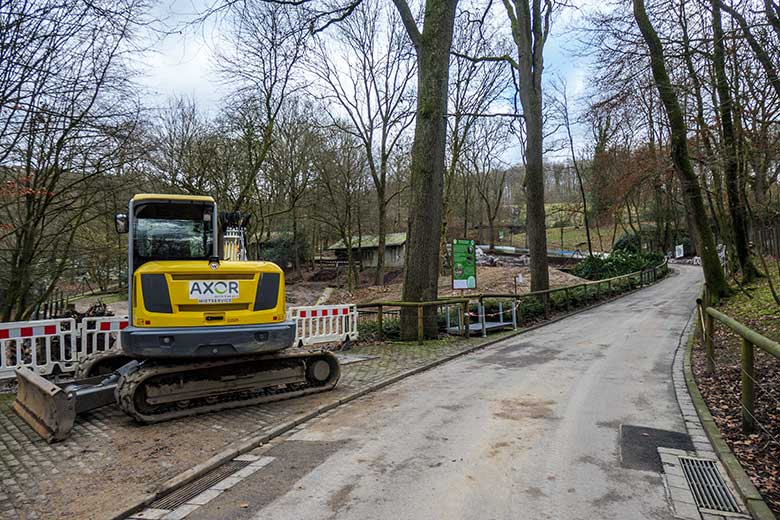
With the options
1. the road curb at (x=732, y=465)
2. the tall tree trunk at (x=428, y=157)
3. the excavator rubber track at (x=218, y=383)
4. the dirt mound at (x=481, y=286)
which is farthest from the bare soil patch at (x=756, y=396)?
the dirt mound at (x=481, y=286)

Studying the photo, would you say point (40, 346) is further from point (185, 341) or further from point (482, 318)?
point (482, 318)

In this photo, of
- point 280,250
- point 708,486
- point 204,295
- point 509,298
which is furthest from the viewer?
point 280,250

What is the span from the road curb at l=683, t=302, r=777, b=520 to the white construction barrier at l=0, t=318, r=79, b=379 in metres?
9.55

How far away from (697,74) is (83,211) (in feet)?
49.1

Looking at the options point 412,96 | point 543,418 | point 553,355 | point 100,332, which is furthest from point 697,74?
point 412,96

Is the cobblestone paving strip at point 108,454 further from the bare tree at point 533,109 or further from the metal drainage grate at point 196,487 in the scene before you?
the bare tree at point 533,109

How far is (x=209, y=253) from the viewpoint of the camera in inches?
280

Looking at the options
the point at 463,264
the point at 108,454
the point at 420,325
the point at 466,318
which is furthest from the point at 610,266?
the point at 108,454

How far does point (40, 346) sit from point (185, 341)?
481 centimetres

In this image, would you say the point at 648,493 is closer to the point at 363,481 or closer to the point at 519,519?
the point at 519,519

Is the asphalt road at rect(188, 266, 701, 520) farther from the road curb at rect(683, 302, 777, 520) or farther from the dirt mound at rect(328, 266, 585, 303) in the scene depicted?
the dirt mound at rect(328, 266, 585, 303)

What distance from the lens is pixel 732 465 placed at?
4477 millimetres

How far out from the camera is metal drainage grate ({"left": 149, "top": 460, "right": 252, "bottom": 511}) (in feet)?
13.0

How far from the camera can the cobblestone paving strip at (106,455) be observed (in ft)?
12.9
